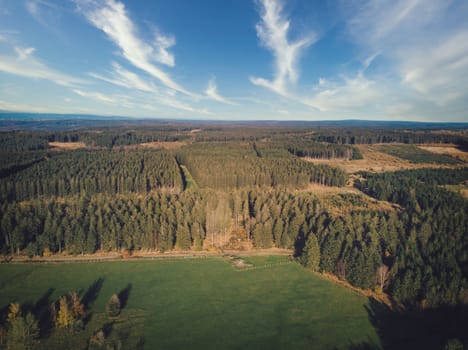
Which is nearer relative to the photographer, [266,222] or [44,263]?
[44,263]

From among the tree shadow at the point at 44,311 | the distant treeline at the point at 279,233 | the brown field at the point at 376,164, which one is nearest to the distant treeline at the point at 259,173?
the distant treeline at the point at 279,233

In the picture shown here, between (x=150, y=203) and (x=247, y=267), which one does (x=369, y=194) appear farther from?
(x=150, y=203)

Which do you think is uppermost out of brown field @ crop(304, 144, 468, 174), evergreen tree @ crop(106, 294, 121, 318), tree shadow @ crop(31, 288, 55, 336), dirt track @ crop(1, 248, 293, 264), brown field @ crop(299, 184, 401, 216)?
brown field @ crop(304, 144, 468, 174)

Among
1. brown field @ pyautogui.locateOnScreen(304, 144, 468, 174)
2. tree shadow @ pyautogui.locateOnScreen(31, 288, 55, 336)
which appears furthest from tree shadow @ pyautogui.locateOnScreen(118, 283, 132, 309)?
brown field @ pyautogui.locateOnScreen(304, 144, 468, 174)

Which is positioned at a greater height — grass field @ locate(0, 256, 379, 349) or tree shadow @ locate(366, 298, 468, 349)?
tree shadow @ locate(366, 298, 468, 349)

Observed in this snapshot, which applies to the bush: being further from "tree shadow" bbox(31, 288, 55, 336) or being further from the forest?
the forest

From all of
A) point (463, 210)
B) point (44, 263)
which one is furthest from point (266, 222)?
point (463, 210)

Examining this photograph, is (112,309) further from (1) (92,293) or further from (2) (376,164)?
(2) (376,164)
